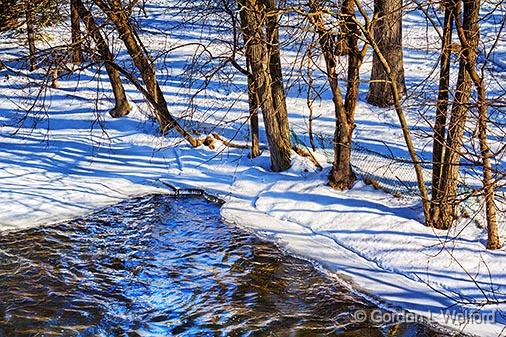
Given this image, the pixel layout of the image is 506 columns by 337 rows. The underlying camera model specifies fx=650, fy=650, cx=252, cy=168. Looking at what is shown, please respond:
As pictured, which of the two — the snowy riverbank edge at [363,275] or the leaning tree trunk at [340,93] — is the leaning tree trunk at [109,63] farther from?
the leaning tree trunk at [340,93]

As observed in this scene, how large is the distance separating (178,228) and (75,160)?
433cm

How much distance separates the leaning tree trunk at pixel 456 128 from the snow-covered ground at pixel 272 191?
0.87 ft

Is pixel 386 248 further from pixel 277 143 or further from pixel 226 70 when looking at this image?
pixel 226 70

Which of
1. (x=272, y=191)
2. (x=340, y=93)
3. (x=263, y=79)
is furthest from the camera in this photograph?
(x=272, y=191)

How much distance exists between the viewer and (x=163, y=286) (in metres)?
8.49

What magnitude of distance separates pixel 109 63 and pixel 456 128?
23.5 ft

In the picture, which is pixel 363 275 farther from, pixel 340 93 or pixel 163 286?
pixel 340 93

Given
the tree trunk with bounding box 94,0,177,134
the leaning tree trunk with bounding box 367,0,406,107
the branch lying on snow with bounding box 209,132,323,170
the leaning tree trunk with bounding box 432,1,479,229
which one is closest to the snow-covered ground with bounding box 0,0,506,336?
the branch lying on snow with bounding box 209,132,323,170

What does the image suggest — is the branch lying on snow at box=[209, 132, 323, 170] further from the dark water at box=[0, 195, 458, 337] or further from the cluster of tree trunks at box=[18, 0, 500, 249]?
the dark water at box=[0, 195, 458, 337]

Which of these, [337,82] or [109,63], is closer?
[337,82]

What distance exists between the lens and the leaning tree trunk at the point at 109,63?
12.2 metres

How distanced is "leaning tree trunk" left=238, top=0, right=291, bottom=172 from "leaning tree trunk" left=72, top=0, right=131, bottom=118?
8.97 ft

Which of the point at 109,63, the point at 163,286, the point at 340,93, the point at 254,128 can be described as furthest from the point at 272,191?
the point at 109,63

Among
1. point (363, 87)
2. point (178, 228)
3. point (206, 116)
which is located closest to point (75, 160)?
point (206, 116)
